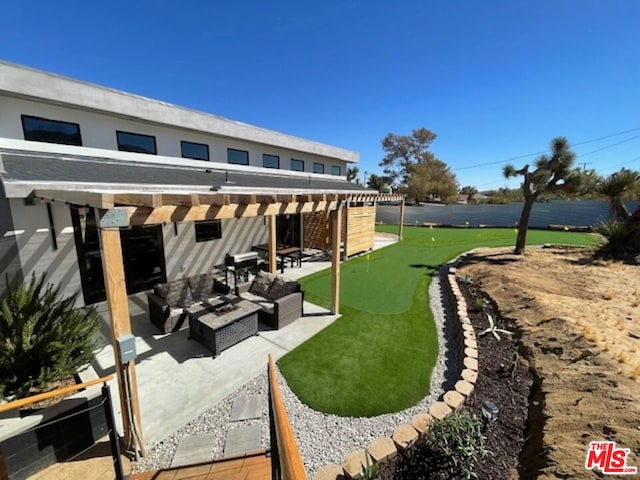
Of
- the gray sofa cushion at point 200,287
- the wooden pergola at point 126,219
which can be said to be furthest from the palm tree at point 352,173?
the wooden pergola at point 126,219

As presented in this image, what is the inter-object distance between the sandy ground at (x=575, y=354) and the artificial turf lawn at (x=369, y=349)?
171 centimetres

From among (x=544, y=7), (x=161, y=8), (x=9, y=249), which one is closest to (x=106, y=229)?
(x=9, y=249)

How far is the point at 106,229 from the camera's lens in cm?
290

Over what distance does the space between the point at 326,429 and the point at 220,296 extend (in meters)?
4.68

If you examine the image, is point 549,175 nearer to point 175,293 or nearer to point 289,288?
point 289,288

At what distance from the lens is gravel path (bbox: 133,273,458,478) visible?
10.9 feet

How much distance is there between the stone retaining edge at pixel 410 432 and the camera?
2900mm

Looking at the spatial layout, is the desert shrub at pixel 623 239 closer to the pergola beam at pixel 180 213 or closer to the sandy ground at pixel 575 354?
the sandy ground at pixel 575 354

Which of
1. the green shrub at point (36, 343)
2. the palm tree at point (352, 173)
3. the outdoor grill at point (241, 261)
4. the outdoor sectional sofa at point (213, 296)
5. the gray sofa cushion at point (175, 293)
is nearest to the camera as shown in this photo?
the green shrub at point (36, 343)

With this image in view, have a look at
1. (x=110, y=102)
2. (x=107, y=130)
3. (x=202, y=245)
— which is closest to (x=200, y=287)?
(x=202, y=245)

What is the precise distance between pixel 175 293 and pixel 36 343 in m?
2.85

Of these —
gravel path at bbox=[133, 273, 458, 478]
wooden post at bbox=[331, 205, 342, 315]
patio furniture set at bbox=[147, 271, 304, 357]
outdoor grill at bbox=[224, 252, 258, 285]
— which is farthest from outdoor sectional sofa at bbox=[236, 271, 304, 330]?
outdoor grill at bbox=[224, 252, 258, 285]

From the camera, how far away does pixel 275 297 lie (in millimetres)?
7246

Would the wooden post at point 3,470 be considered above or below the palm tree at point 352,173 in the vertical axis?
below
